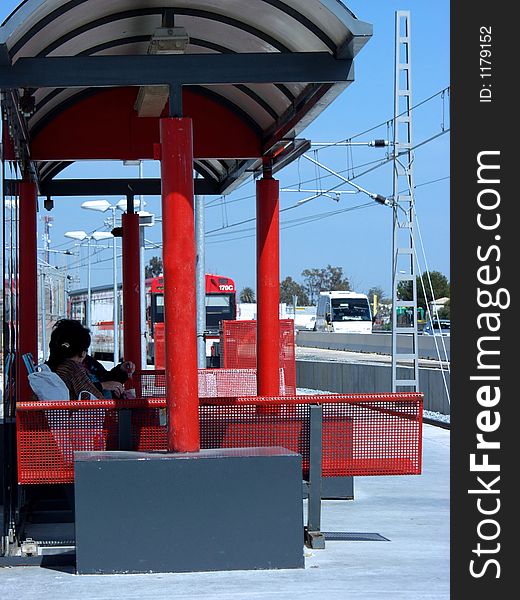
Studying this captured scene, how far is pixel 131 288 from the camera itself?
1416 centimetres

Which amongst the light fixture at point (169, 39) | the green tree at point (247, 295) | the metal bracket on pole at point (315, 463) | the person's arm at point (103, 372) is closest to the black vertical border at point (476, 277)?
the metal bracket on pole at point (315, 463)

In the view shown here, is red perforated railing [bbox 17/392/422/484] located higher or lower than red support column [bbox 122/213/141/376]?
lower

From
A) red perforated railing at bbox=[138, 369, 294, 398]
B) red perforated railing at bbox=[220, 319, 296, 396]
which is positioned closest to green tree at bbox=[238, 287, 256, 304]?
red perforated railing at bbox=[220, 319, 296, 396]

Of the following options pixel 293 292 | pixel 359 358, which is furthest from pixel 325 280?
pixel 359 358

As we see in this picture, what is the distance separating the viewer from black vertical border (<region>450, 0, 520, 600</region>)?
6.66 metres

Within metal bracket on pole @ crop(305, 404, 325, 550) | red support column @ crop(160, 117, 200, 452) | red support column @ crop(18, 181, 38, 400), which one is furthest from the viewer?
red support column @ crop(18, 181, 38, 400)

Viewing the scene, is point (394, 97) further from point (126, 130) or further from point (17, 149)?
point (17, 149)

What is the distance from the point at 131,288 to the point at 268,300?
3.18 metres

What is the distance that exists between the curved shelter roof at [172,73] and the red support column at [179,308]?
0.61 m

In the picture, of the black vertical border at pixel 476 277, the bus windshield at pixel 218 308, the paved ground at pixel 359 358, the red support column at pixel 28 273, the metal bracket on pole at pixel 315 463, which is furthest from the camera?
the bus windshield at pixel 218 308

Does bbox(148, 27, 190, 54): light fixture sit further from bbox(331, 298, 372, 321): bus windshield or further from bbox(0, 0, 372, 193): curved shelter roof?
bbox(331, 298, 372, 321): bus windshield

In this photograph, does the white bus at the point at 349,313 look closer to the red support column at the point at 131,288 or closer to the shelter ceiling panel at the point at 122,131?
the red support column at the point at 131,288

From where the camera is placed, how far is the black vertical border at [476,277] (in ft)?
21.9

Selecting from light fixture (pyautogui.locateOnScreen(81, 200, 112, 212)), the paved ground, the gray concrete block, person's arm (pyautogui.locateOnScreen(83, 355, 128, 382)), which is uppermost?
light fixture (pyautogui.locateOnScreen(81, 200, 112, 212))
